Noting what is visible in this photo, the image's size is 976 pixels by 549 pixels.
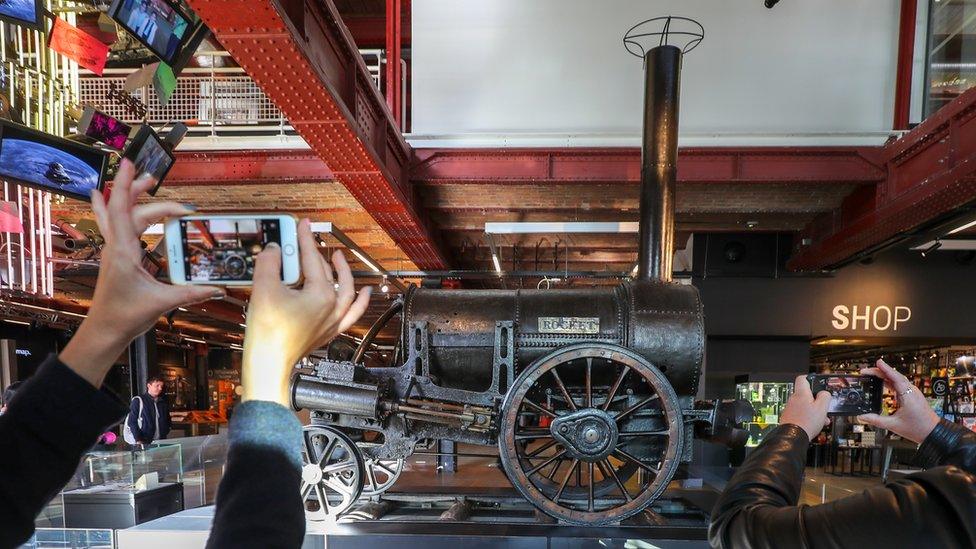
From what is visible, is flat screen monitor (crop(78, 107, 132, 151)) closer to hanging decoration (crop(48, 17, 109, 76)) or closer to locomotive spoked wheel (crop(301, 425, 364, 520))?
hanging decoration (crop(48, 17, 109, 76))

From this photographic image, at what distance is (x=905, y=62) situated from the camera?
5969 millimetres

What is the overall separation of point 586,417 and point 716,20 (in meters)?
5.62

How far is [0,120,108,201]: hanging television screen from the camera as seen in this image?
115 inches

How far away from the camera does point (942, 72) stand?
5.99m

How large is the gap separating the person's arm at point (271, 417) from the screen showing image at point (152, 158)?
3563 millimetres

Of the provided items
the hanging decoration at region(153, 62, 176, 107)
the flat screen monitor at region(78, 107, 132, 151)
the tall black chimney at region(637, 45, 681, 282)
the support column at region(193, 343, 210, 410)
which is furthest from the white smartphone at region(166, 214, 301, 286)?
the support column at region(193, 343, 210, 410)

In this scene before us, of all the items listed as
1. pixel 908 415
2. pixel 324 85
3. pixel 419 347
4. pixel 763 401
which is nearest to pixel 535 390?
pixel 419 347

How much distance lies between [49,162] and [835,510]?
14.3ft

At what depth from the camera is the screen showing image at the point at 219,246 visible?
955mm

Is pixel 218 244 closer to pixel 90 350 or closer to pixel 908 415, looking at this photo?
pixel 90 350

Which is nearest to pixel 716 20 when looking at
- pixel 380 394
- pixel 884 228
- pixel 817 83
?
pixel 817 83

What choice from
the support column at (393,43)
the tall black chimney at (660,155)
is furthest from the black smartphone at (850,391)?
the support column at (393,43)

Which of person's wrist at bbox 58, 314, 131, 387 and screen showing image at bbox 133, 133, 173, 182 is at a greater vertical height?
screen showing image at bbox 133, 133, 173, 182

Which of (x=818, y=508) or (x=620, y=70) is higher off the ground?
(x=620, y=70)
